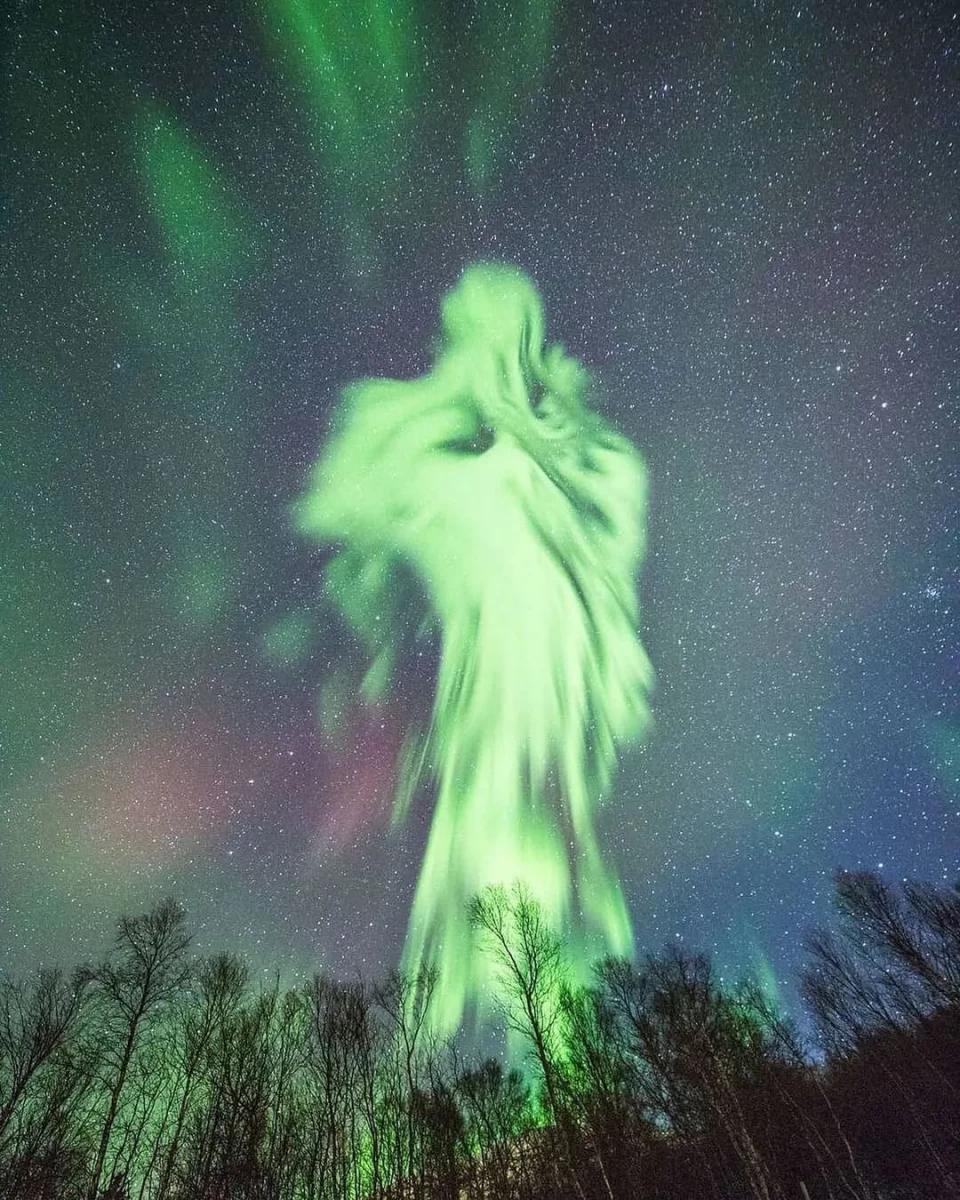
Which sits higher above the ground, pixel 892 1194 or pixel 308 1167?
pixel 308 1167

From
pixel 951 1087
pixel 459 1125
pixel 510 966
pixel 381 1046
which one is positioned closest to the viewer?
pixel 510 966

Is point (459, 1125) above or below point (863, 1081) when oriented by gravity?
above

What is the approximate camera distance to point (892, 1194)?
2628cm

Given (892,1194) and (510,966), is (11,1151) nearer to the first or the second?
(510,966)

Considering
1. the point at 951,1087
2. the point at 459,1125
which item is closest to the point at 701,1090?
the point at 951,1087

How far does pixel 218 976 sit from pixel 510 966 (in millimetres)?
16404

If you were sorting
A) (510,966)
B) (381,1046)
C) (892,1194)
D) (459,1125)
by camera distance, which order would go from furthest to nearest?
(459,1125) < (381,1046) < (892,1194) < (510,966)

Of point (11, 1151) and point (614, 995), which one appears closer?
point (11, 1151)

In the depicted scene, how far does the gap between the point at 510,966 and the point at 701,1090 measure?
11.1 meters

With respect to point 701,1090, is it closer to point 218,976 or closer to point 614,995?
point 614,995

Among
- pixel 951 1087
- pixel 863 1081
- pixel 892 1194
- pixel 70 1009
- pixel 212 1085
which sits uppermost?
pixel 70 1009

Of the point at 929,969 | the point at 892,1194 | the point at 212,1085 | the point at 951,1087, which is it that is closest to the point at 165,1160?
the point at 212,1085

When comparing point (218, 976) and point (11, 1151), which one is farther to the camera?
point (218, 976)

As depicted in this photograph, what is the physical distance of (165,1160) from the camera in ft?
88.4
